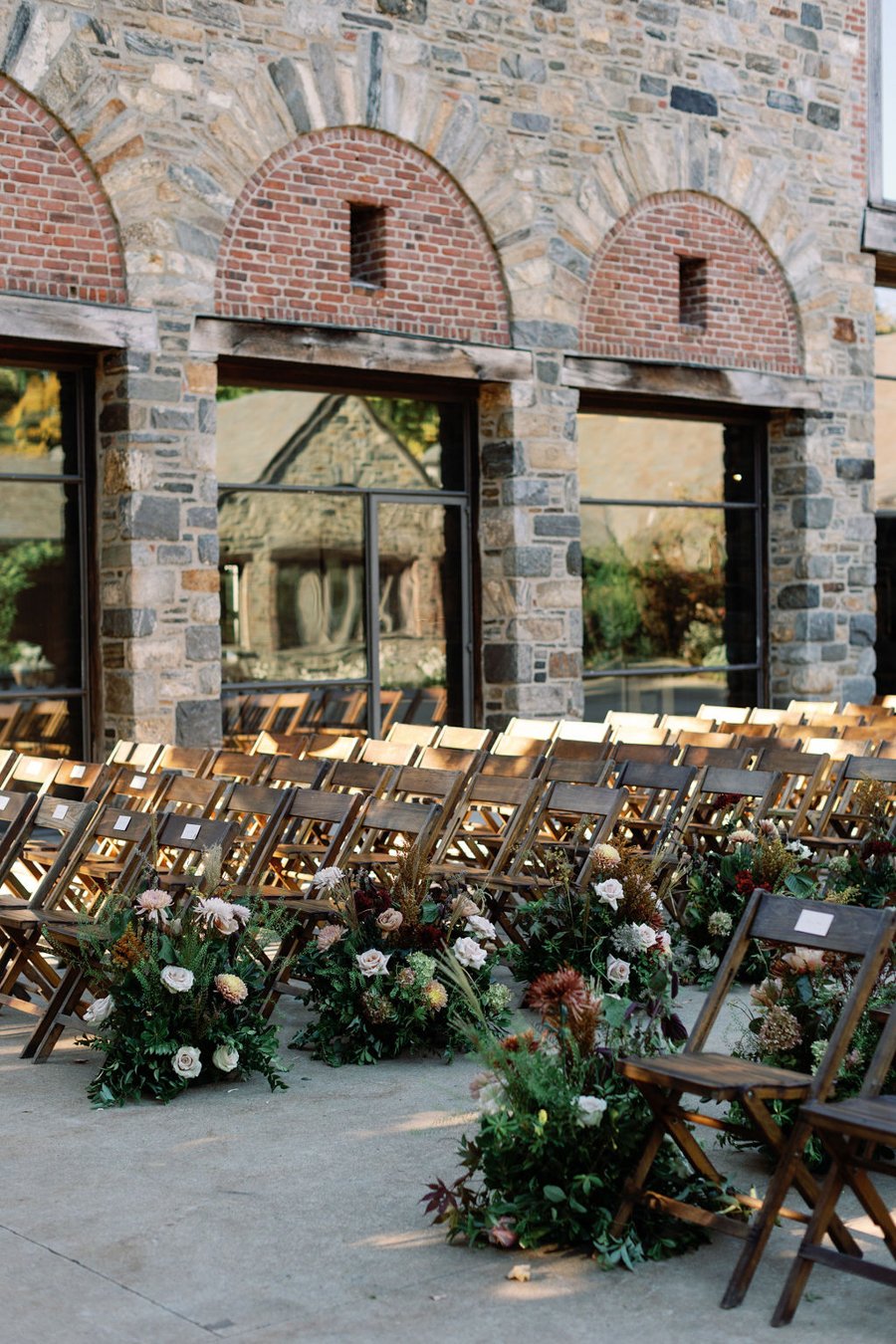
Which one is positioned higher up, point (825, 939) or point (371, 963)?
point (825, 939)

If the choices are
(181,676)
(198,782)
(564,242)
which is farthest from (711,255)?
(198,782)

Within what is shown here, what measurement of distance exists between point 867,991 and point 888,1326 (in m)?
0.73

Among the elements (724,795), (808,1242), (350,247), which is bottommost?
(808,1242)

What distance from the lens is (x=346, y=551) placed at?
41.2 feet

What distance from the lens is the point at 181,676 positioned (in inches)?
436

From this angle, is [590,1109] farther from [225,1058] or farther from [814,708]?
[814,708]

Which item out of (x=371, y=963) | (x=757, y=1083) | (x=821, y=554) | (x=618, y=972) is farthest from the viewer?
(x=821, y=554)

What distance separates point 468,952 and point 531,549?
7095 mm

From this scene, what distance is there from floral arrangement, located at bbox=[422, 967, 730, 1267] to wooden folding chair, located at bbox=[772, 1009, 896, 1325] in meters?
0.44

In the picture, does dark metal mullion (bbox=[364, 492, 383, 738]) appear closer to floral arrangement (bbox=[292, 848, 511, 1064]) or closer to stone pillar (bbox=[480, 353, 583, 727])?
stone pillar (bbox=[480, 353, 583, 727])

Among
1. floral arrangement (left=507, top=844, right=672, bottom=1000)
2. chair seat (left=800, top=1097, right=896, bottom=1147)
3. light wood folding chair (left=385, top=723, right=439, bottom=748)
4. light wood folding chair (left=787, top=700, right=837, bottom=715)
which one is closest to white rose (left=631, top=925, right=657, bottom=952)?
floral arrangement (left=507, top=844, right=672, bottom=1000)

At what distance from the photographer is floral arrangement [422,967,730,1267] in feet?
13.6

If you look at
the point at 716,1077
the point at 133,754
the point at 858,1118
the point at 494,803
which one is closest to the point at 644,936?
the point at 494,803

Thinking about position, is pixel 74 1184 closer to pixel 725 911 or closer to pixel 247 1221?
pixel 247 1221
